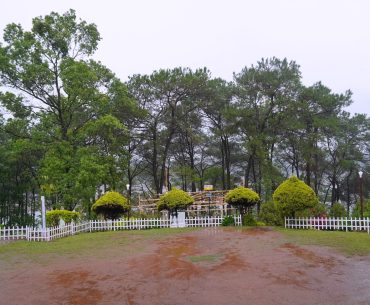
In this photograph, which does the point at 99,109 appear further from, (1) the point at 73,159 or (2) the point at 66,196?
(2) the point at 66,196

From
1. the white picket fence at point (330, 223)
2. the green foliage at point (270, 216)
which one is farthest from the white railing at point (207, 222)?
the white picket fence at point (330, 223)

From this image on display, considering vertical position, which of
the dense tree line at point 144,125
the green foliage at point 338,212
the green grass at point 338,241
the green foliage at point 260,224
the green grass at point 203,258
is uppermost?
the dense tree line at point 144,125

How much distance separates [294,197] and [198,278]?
A: 970cm

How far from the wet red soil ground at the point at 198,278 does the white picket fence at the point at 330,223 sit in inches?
208

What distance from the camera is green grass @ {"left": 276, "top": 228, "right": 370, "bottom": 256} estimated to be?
1044 cm

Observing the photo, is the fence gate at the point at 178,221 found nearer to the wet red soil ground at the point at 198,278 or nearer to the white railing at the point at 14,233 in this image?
the white railing at the point at 14,233

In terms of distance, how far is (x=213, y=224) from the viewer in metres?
19.3

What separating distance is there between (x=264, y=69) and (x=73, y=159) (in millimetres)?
15675

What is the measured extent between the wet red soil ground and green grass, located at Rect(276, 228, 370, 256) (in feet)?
2.12

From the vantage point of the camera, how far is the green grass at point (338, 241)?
10.4 metres

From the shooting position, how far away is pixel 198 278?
299 inches

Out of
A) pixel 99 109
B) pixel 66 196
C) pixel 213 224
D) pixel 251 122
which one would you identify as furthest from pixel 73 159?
pixel 251 122

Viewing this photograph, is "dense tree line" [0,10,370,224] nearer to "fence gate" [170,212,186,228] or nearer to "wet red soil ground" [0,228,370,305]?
"fence gate" [170,212,186,228]

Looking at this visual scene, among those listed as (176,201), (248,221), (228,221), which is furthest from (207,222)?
(248,221)
